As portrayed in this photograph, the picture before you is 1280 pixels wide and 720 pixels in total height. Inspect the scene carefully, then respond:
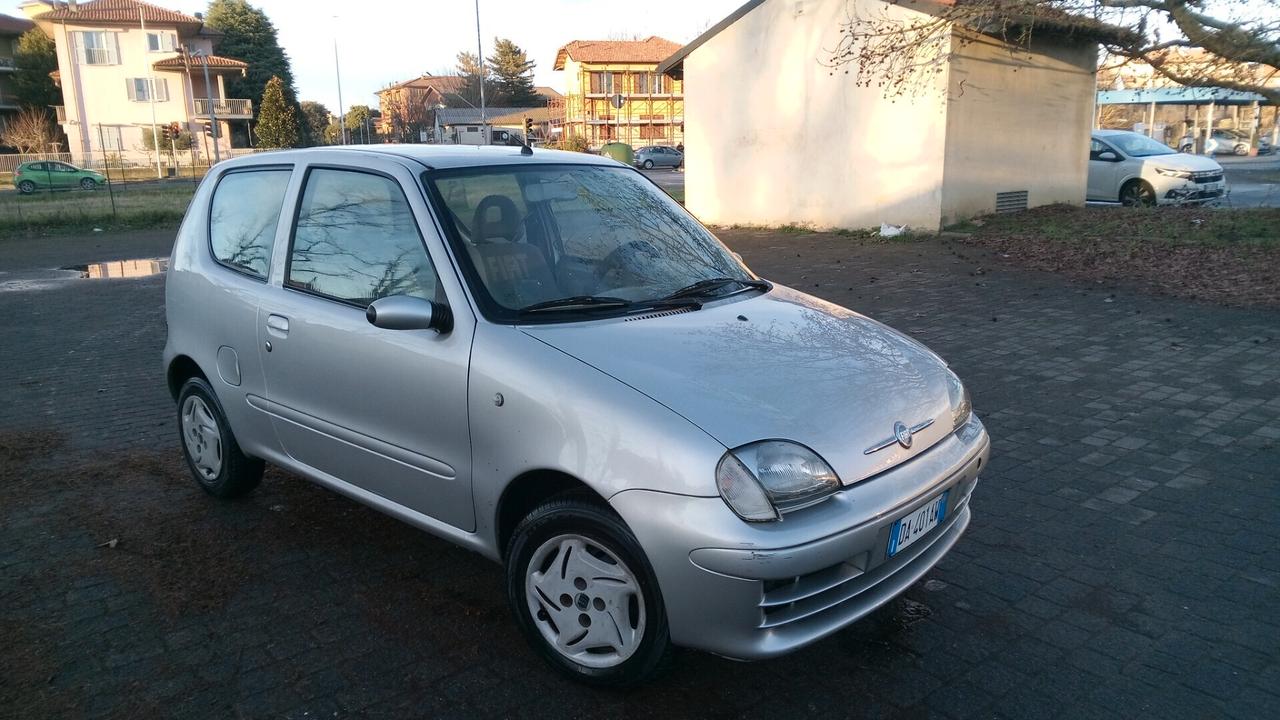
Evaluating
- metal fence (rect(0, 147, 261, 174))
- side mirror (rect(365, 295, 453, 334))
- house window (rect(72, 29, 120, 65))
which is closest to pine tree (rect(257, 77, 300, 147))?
metal fence (rect(0, 147, 261, 174))

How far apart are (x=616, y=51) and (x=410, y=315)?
229ft

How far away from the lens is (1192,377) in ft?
22.0

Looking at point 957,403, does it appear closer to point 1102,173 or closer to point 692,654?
point 692,654

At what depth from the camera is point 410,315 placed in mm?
3291

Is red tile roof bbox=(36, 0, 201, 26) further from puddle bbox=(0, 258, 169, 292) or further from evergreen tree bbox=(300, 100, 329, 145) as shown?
puddle bbox=(0, 258, 169, 292)

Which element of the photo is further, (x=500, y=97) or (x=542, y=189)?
(x=500, y=97)

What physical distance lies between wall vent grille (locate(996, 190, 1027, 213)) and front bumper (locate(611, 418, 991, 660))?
14951mm

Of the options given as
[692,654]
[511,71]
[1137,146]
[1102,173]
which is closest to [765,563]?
[692,654]

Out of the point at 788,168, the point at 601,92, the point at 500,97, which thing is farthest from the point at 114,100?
the point at 788,168

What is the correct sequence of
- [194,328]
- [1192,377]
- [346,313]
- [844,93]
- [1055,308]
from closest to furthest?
[346,313] < [194,328] < [1192,377] < [1055,308] < [844,93]

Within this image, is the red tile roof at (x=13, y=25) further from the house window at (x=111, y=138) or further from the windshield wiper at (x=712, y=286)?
the windshield wiper at (x=712, y=286)

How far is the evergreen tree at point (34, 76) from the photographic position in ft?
195

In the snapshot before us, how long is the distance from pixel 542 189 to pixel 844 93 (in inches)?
538

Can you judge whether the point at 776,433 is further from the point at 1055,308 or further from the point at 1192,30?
the point at 1192,30
